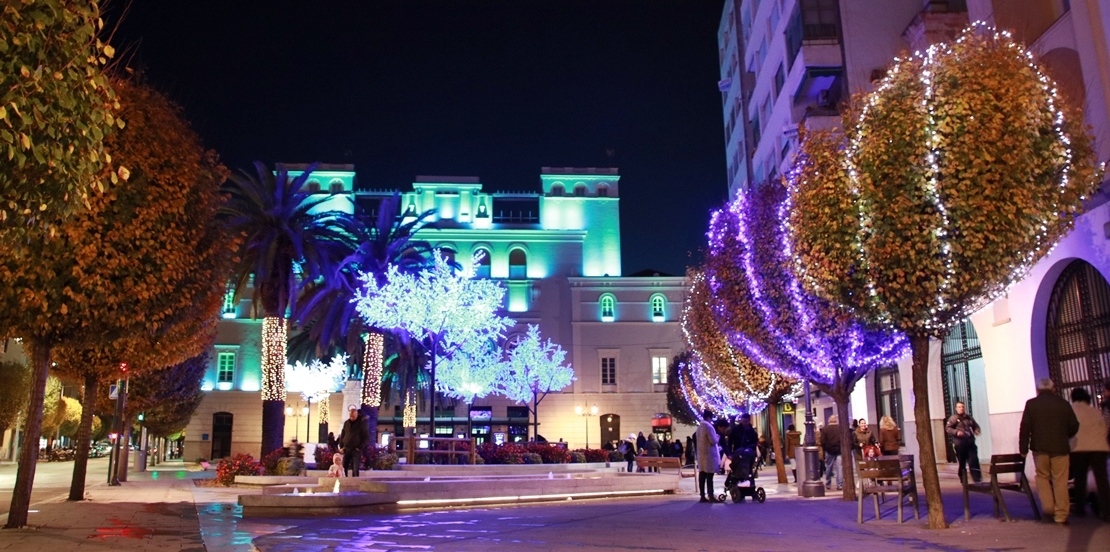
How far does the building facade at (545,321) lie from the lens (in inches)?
2195

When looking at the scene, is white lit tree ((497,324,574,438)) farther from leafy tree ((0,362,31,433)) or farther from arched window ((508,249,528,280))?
leafy tree ((0,362,31,433))

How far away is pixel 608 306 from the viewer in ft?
192

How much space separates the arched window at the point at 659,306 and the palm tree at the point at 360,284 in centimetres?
2695

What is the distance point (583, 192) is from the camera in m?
60.2

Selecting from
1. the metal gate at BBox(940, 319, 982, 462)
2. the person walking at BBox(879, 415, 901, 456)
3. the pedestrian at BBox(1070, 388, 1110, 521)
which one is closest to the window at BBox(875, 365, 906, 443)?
the metal gate at BBox(940, 319, 982, 462)

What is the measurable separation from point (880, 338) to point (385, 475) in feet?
37.9

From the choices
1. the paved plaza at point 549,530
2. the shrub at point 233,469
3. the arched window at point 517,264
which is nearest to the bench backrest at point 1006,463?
the paved plaza at point 549,530

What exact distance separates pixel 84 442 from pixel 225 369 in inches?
1617

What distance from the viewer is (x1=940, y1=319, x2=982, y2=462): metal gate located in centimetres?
2186

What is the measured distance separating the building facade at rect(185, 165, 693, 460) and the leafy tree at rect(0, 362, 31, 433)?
1592cm

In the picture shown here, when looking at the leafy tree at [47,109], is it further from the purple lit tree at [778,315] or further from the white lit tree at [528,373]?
the white lit tree at [528,373]

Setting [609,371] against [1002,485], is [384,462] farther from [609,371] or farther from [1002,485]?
[609,371]

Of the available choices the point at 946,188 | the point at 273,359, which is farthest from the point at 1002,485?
the point at 273,359

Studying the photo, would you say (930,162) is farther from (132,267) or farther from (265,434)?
(265,434)
